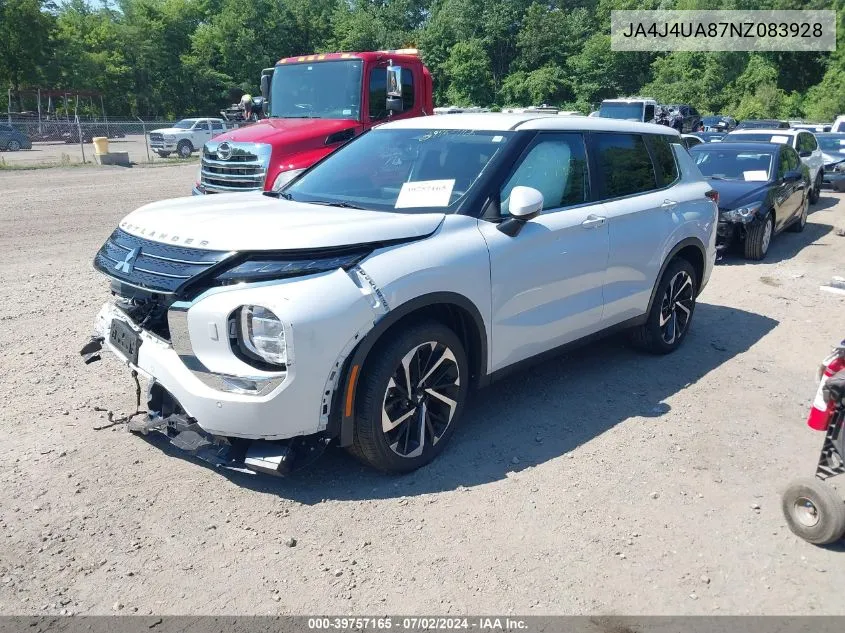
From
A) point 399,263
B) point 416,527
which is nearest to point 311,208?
point 399,263

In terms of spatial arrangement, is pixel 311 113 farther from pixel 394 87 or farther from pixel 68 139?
pixel 68 139

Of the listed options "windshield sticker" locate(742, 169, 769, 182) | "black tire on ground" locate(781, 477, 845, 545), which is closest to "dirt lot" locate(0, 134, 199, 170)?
"windshield sticker" locate(742, 169, 769, 182)

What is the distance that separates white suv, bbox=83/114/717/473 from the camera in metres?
3.30

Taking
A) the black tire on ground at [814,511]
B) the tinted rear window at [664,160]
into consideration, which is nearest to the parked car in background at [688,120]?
the tinted rear window at [664,160]

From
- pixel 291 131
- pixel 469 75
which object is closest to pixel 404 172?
pixel 291 131

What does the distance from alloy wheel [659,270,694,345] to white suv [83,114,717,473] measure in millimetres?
527

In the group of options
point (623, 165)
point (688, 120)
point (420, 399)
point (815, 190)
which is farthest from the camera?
point (688, 120)

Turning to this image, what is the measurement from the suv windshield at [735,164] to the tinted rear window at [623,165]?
18.6ft

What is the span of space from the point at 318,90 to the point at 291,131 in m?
1.10

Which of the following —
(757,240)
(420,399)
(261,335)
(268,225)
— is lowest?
(420,399)

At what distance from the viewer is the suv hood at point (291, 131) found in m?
9.47

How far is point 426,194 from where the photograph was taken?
13.6 feet

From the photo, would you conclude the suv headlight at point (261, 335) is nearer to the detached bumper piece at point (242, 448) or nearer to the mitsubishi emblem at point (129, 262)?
the detached bumper piece at point (242, 448)

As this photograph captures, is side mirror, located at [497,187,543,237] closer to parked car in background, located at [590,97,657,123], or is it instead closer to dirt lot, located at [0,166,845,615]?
dirt lot, located at [0,166,845,615]
